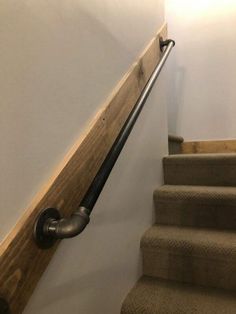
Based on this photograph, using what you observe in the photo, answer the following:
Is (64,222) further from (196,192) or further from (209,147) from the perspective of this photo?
(209,147)

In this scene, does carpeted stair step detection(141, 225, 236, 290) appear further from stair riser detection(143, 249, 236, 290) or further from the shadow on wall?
the shadow on wall

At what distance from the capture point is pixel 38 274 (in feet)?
2.00

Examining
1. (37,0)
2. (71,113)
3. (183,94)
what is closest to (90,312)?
(71,113)

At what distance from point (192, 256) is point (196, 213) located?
0.25 m

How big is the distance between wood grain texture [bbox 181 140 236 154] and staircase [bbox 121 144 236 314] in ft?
2.46

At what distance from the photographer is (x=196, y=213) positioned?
139cm

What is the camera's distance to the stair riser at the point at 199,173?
153 cm

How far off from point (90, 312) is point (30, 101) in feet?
2.31

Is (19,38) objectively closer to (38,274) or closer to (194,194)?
(38,274)

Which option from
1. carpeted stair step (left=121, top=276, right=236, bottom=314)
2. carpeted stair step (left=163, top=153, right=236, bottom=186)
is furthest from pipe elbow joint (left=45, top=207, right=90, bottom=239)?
carpeted stair step (left=163, top=153, right=236, bottom=186)

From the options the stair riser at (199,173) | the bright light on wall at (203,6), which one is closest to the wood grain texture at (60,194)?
the stair riser at (199,173)

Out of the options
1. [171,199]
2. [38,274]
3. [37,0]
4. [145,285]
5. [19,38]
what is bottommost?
[145,285]

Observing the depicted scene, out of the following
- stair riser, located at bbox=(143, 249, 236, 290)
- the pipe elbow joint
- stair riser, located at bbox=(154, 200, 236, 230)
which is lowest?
stair riser, located at bbox=(143, 249, 236, 290)

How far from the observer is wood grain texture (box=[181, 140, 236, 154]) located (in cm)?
223
